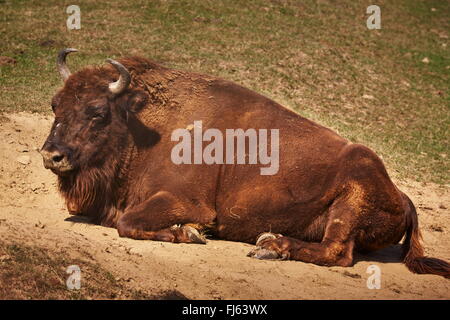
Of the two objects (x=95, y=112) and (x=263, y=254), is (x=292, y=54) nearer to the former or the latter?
(x=95, y=112)

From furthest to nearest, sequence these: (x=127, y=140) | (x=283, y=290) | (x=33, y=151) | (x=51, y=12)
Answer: (x=51, y=12), (x=33, y=151), (x=127, y=140), (x=283, y=290)

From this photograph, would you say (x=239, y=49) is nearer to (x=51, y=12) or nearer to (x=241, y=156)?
(x=51, y=12)

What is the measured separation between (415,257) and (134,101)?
3418mm

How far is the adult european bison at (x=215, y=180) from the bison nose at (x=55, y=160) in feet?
0.04

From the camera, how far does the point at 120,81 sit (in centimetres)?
759

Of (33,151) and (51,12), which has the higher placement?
(51,12)

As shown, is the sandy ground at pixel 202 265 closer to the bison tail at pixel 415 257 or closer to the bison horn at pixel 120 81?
the bison tail at pixel 415 257

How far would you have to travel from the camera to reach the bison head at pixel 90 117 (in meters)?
7.43

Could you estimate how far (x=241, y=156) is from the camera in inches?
299

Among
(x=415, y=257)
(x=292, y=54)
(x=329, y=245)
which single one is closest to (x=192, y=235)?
(x=329, y=245)

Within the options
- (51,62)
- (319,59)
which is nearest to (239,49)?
(319,59)

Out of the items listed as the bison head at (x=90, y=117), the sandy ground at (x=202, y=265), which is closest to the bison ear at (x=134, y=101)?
the bison head at (x=90, y=117)

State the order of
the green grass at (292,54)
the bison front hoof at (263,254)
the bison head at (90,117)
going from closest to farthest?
the bison front hoof at (263,254)
the bison head at (90,117)
the green grass at (292,54)

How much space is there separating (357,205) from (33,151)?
463 centimetres
